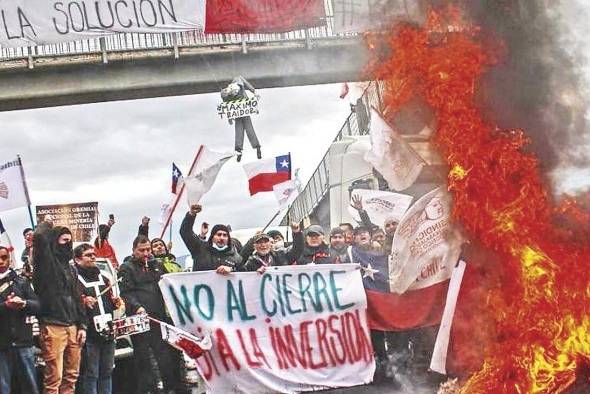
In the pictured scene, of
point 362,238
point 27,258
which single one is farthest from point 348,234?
point 27,258

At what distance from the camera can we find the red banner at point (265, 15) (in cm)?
1683

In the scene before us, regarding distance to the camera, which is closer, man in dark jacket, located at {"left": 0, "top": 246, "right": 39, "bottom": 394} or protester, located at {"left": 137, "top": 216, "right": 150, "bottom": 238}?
man in dark jacket, located at {"left": 0, "top": 246, "right": 39, "bottom": 394}

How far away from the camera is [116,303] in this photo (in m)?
7.35

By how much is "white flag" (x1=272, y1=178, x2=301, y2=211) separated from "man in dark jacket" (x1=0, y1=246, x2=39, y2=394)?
437 centimetres

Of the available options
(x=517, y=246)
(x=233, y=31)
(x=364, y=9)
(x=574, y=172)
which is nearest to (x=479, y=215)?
(x=517, y=246)

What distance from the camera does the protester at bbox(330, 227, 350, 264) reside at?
340 inches

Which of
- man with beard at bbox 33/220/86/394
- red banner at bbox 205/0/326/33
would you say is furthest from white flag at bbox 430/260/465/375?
red banner at bbox 205/0/326/33

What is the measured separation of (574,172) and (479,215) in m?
1.23

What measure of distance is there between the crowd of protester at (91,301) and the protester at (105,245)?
7.20 feet

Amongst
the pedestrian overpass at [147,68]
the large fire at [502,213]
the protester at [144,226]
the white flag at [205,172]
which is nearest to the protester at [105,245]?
the protester at [144,226]

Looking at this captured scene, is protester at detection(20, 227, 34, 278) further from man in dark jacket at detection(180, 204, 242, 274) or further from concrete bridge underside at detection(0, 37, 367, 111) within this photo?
concrete bridge underside at detection(0, 37, 367, 111)

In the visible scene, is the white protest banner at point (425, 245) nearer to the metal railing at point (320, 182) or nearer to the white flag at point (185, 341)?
the white flag at point (185, 341)

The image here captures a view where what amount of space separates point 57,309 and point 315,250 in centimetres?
306

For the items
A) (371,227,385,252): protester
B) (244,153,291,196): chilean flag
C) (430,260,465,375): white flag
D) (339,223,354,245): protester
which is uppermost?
(244,153,291,196): chilean flag
